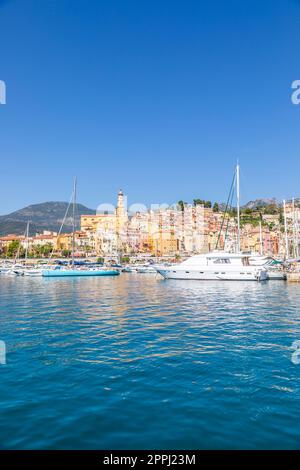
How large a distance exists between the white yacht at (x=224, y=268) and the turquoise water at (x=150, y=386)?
26899 mm

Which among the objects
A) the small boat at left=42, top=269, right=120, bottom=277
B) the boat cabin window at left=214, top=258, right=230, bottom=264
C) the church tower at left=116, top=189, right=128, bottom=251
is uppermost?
the church tower at left=116, top=189, right=128, bottom=251

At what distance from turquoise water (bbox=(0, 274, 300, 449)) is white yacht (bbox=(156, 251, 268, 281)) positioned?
88.3 feet

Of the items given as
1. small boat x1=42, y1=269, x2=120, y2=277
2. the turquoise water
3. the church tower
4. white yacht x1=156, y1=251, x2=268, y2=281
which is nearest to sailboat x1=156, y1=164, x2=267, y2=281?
white yacht x1=156, y1=251, x2=268, y2=281

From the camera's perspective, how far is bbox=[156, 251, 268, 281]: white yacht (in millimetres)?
41594

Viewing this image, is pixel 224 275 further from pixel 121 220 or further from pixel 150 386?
pixel 121 220

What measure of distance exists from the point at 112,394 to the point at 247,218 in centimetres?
16833

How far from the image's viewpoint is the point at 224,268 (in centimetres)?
4203

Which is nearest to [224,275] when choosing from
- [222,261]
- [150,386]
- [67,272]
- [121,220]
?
[222,261]

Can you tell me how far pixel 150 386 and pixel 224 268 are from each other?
117 feet

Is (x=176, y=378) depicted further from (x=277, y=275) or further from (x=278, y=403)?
(x=277, y=275)

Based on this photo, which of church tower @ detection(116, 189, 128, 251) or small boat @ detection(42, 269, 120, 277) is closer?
small boat @ detection(42, 269, 120, 277)

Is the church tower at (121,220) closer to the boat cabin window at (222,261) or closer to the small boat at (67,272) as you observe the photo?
the small boat at (67,272)

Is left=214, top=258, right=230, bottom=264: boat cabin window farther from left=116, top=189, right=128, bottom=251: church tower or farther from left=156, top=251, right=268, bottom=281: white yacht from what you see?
left=116, top=189, right=128, bottom=251: church tower

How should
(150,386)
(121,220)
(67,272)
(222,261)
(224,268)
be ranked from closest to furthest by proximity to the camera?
(150,386), (224,268), (222,261), (67,272), (121,220)
